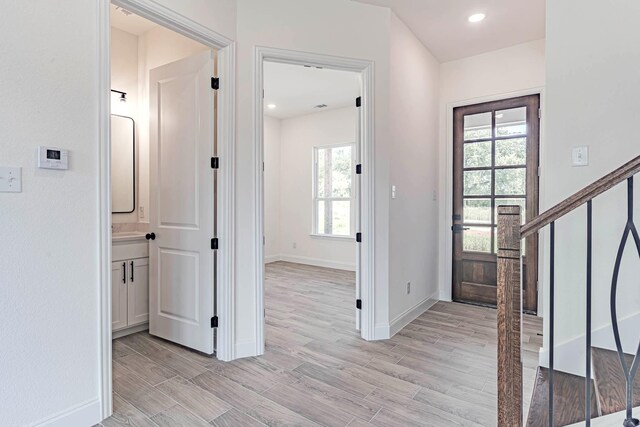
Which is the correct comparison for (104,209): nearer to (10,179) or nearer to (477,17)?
(10,179)

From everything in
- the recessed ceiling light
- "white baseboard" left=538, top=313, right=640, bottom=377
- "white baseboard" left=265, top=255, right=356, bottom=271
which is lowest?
"white baseboard" left=265, top=255, right=356, bottom=271

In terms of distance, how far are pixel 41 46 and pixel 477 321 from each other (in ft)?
13.0

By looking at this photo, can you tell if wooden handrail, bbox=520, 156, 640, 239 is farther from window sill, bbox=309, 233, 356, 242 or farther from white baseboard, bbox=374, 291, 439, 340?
window sill, bbox=309, 233, 356, 242

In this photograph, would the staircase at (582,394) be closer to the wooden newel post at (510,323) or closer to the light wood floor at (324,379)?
the light wood floor at (324,379)

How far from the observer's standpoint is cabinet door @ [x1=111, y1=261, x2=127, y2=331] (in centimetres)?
295

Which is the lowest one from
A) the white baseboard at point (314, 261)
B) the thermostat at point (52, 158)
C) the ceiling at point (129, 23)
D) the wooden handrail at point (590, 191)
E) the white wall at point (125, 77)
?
the white baseboard at point (314, 261)

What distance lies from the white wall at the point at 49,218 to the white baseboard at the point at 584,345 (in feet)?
9.10

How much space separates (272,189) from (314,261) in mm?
1670

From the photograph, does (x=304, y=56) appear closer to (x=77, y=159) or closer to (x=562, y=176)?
(x=77, y=159)

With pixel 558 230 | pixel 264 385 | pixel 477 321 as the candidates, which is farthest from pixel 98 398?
pixel 477 321

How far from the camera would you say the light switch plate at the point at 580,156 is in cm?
209

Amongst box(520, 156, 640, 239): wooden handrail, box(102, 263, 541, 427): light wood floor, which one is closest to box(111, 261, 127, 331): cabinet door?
box(102, 263, 541, 427): light wood floor

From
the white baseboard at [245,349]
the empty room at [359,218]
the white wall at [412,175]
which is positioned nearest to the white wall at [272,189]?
the empty room at [359,218]

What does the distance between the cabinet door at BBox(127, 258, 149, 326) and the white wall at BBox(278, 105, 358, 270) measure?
3603 millimetres
